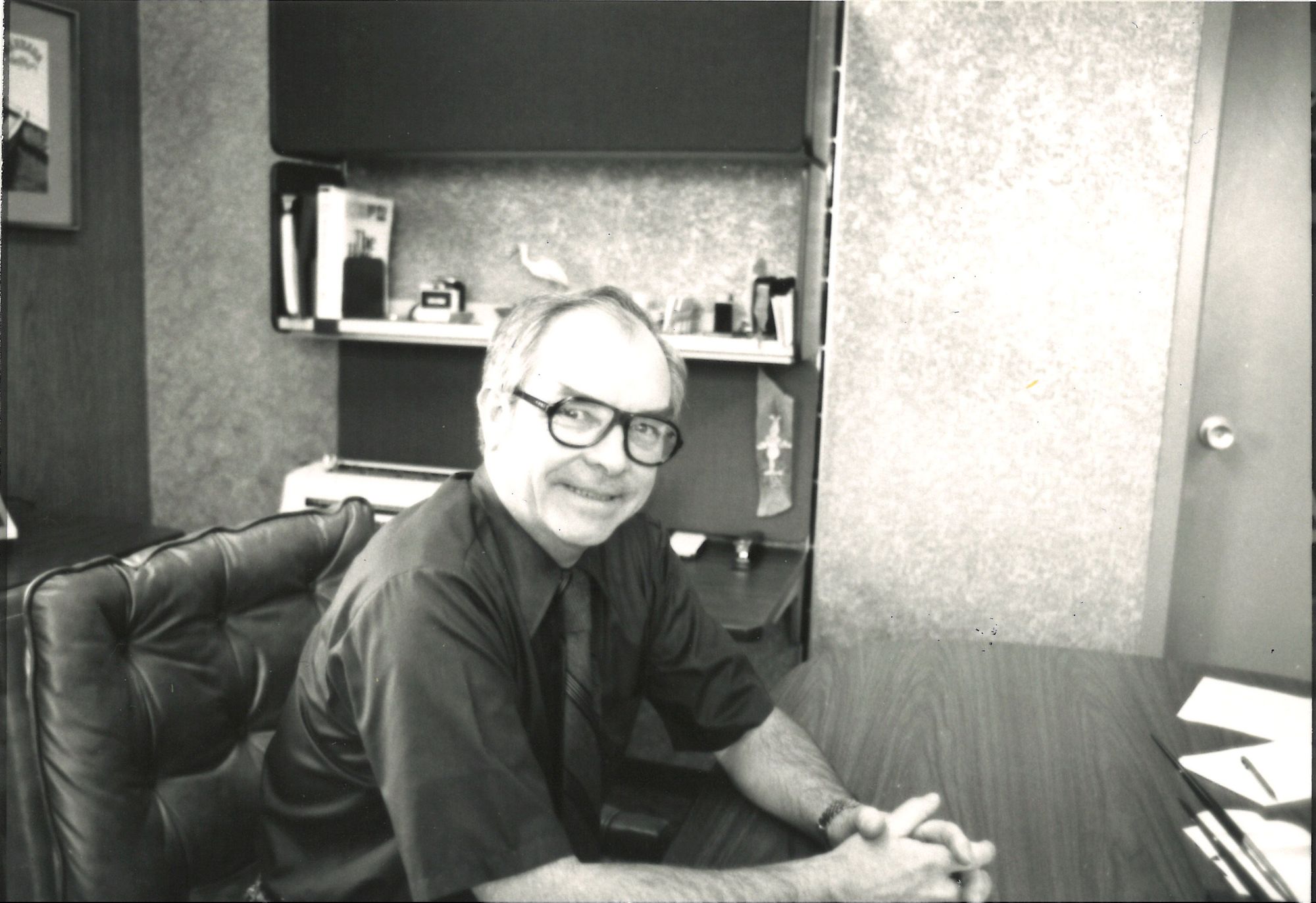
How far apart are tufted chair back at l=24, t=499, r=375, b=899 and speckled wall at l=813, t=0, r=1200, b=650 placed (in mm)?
1331

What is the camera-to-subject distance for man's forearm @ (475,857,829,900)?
1037mm

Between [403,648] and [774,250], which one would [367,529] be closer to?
[403,648]

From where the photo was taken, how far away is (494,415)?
53.1 inches

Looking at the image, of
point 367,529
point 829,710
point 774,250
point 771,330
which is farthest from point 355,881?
point 774,250

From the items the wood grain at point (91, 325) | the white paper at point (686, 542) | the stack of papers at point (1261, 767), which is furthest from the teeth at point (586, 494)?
the wood grain at point (91, 325)

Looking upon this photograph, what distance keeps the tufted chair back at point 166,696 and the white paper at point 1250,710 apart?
4.17 feet

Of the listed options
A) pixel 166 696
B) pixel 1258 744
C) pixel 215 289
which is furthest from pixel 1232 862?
pixel 215 289

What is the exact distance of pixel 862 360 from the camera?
2.36 m

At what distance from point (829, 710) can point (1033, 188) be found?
1.27 m

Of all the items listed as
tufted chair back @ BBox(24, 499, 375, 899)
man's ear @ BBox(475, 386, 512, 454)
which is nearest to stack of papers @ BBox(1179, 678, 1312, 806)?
man's ear @ BBox(475, 386, 512, 454)

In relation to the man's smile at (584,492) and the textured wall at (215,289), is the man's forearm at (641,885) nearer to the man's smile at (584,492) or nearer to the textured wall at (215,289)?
the man's smile at (584,492)

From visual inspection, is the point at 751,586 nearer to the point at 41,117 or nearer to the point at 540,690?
the point at 540,690

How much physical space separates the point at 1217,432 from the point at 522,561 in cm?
166

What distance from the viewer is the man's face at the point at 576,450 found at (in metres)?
1.28
